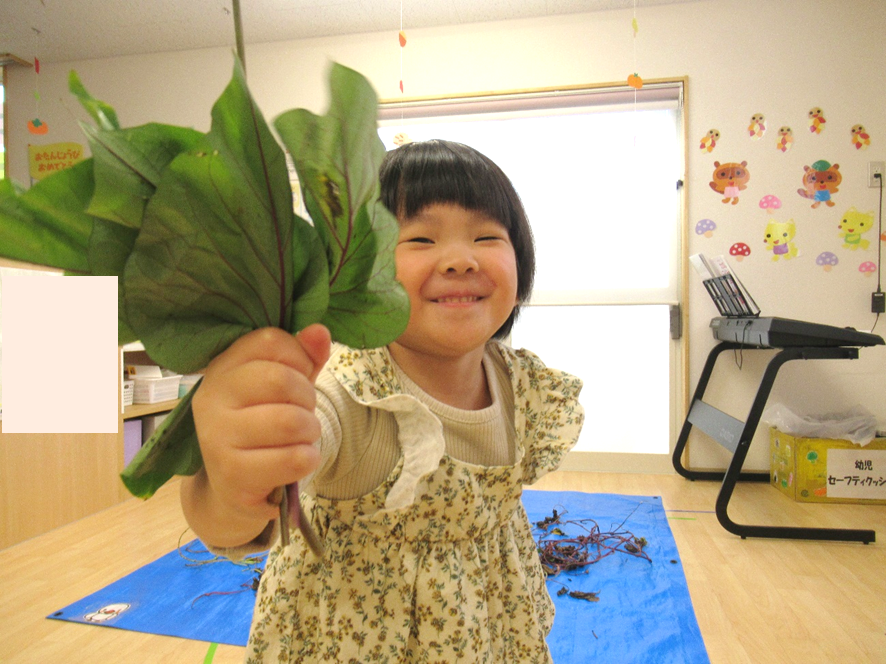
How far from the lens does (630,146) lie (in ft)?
8.86

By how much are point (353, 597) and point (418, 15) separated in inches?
109

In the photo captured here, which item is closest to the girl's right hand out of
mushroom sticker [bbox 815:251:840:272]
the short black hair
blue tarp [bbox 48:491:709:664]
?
the short black hair

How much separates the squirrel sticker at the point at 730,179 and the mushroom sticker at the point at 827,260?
0.42 m

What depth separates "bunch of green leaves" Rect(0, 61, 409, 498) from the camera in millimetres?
215

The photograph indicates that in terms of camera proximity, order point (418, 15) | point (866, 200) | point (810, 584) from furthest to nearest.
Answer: point (418, 15) < point (866, 200) < point (810, 584)

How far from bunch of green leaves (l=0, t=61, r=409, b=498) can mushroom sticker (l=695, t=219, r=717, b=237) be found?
8.65 ft

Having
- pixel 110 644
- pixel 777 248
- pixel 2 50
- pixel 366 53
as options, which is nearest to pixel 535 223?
pixel 777 248

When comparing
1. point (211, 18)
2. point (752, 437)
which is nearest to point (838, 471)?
point (752, 437)

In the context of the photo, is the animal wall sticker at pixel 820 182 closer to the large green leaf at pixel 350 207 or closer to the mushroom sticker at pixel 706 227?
the mushroom sticker at pixel 706 227

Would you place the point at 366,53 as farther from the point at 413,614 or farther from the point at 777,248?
the point at 413,614

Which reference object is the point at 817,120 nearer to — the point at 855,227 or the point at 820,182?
the point at 820,182

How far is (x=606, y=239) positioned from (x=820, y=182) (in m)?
0.91

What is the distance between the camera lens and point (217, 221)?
224 mm

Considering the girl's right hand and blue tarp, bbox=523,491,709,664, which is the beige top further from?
blue tarp, bbox=523,491,709,664
